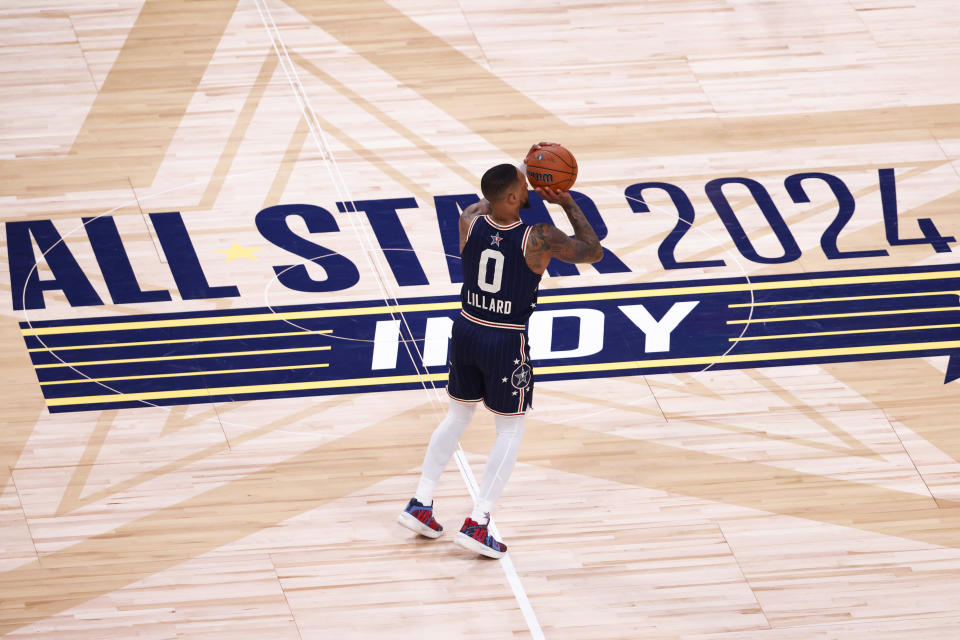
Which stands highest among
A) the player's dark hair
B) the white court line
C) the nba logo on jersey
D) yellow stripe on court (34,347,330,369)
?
the player's dark hair

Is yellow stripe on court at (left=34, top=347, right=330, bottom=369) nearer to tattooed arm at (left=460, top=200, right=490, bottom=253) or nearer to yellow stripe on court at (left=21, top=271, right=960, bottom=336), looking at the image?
yellow stripe on court at (left=21, top=271, right=960, bottom=336)

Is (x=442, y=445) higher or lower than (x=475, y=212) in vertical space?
lower

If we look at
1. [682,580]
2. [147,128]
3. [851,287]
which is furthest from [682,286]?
[147,128]

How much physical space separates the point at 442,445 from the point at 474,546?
0.51 m

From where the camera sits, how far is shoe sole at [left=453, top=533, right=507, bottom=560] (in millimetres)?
5910

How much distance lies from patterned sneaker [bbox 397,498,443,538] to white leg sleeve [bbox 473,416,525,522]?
35 centimetres

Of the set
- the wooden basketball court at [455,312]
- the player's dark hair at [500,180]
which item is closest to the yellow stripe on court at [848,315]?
the wooden basketball court at [455,312]

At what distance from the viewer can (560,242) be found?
5461 millimetres

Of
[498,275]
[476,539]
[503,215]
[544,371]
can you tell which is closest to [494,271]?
[498,275]

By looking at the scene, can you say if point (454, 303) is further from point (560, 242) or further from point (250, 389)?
point (560, 242)

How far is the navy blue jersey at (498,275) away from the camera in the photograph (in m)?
5.52

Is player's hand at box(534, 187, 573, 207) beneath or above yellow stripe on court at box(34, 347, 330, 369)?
above

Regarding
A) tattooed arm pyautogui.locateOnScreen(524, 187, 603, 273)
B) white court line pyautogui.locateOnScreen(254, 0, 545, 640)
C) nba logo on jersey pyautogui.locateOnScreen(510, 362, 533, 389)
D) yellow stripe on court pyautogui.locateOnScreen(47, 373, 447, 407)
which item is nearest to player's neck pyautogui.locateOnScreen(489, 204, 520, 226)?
Answer: tattooed arm pyautogui.locateOnScreen(524, 187, 603, 273)

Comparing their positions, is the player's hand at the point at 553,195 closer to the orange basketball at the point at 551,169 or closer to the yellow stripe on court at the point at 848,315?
the orange basketball at the point at 551,169
